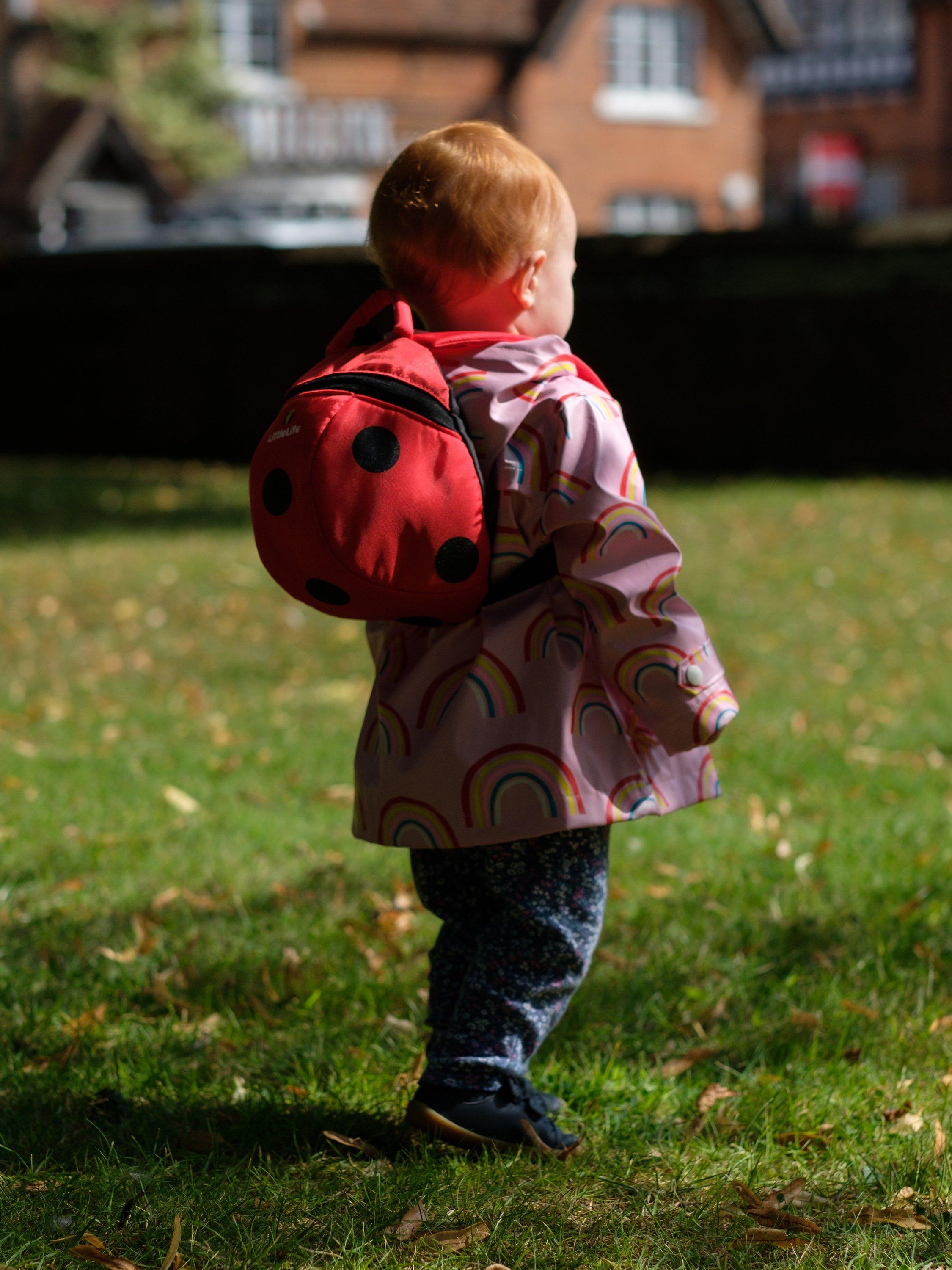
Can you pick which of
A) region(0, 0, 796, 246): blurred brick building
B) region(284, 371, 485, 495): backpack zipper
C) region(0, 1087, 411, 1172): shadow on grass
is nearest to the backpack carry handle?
region(284, 371, 485, 495): backpack zipper

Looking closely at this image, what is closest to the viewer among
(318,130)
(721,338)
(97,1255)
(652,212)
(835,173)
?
(97,1255)

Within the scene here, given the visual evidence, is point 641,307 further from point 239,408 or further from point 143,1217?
point 143,1217

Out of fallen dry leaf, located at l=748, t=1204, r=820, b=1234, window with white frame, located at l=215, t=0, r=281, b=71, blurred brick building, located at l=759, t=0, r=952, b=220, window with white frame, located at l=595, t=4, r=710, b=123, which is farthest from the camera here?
blurred brick building, located at l=759, t=0, r=952, b=220

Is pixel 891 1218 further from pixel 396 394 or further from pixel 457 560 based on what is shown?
pixel 396 394

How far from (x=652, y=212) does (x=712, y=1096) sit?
94.1 feet

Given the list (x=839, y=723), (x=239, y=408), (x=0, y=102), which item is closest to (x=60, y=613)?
(x=839, y=723)

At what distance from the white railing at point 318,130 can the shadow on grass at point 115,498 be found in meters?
15.2

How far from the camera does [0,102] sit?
86.1 ft

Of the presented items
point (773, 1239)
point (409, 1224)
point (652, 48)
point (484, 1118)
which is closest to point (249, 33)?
point (652, 48)

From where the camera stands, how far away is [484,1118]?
235 cm

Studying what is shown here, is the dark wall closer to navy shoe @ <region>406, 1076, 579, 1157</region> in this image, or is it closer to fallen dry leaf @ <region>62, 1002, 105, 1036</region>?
fallen dry leaf @ <region>62, 1002, 105, 1036</region>

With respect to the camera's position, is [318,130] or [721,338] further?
[318,130]

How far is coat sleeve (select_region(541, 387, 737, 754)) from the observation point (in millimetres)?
2135

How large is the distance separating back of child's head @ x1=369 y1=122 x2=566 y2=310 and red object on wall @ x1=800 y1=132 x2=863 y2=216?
3747cm
